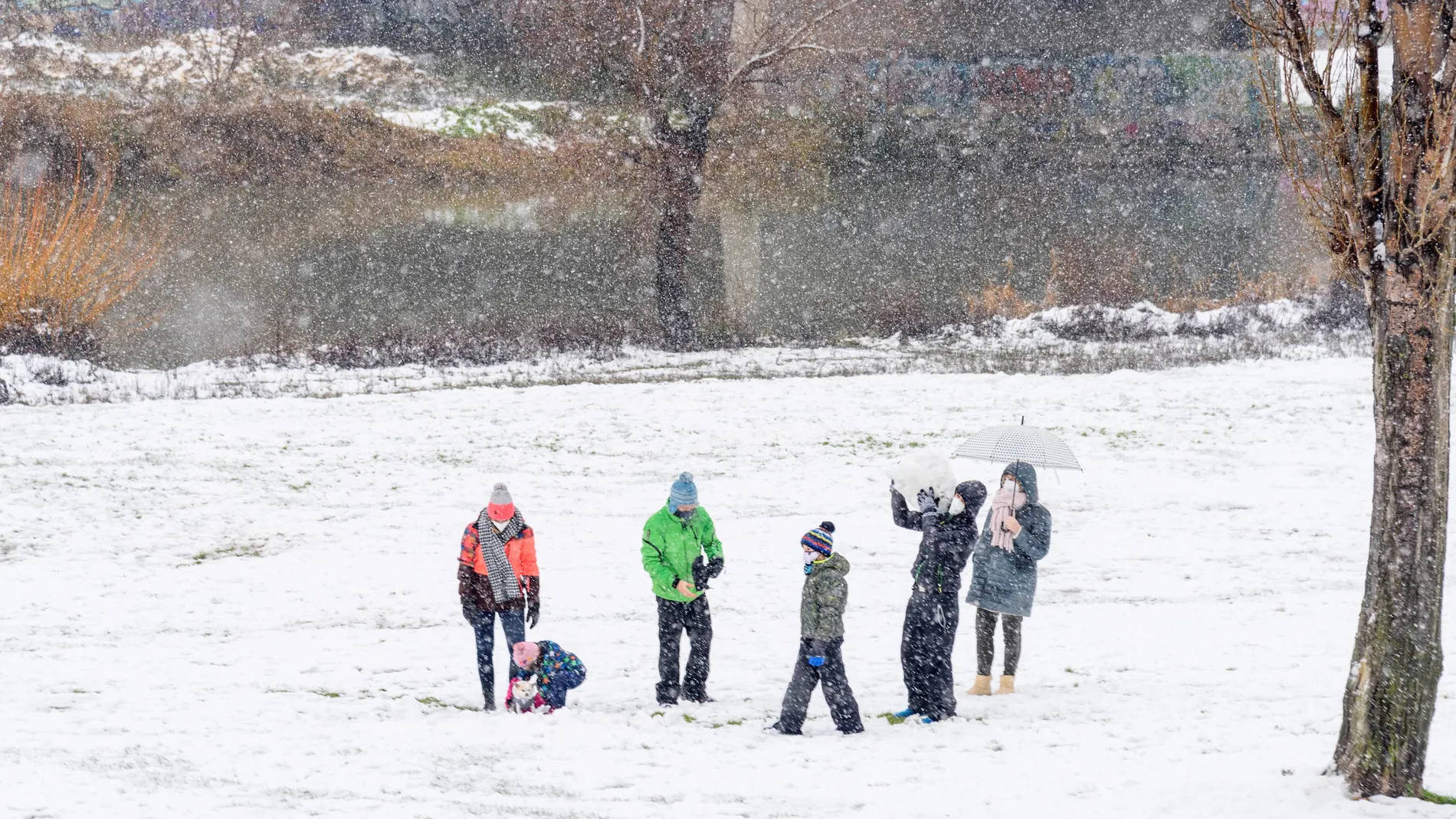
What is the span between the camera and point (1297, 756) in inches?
252

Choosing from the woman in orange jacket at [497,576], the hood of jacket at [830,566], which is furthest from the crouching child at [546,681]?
the hood of jacket at [830,566]

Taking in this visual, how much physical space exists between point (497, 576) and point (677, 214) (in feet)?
69.6

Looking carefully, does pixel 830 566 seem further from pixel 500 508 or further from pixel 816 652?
pixel 500 508

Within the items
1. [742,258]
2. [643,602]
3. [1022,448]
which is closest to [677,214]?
[742,258]

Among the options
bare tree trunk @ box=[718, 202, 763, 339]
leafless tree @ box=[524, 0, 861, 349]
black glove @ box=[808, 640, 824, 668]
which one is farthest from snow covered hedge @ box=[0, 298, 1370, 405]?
black glove @ box=[808, 640, 824, 668]

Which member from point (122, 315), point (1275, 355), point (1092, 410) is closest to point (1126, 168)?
point (1275, 355)

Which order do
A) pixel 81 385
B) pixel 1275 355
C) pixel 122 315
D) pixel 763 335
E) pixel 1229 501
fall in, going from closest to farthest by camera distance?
pixel 1229 501
pixel 81 385
pixel 1275 355
pixel 122 315
pixel 763 335

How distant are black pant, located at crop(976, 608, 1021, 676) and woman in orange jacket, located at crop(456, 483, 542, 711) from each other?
294 cm

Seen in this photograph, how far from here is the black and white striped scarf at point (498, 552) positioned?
26.1 feet

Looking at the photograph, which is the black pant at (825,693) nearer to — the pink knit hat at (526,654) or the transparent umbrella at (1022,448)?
the pink knit hat at (526,654)

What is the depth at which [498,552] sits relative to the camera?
8016 millimetres

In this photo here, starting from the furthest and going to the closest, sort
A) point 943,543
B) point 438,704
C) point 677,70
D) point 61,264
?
1. point 677,70
2. point 61,264
3. point 438,704
4. point 943,543

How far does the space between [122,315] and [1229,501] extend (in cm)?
2278

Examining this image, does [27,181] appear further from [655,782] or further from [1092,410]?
[655,782]
